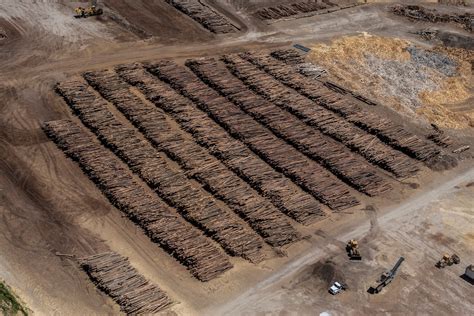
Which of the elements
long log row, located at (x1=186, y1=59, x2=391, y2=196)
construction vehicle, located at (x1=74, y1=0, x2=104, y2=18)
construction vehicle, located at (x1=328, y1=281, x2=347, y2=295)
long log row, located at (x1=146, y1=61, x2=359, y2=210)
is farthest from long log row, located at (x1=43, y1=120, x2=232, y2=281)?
construction vehicle, located at (x1=74, y1=0, x2=104, y2=18)

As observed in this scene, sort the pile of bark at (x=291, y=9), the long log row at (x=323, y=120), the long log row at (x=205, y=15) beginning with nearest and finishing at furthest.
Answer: the long log row at (x=323, y=120)
the long log row at (x=205, y=15)
the pile of bark at (x=291, y=9)

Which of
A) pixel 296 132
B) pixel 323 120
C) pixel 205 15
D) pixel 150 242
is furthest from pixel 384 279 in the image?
pixel 205 15

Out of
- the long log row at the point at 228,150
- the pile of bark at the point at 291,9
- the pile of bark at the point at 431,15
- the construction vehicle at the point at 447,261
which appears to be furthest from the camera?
the pile of bark at the point at 431,15

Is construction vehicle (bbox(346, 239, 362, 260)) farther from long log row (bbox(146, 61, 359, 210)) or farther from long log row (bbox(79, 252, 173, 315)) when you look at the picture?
long log row (bbox(79, 252, 173, 315))

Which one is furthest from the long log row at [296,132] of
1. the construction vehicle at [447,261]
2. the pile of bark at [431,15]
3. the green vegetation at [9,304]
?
the pile of bark at [431,15]

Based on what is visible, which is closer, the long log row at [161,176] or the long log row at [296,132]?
the long log row at [161,176]

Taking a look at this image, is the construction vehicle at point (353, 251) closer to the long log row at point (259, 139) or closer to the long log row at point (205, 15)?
the long log row at point (259, 139)
